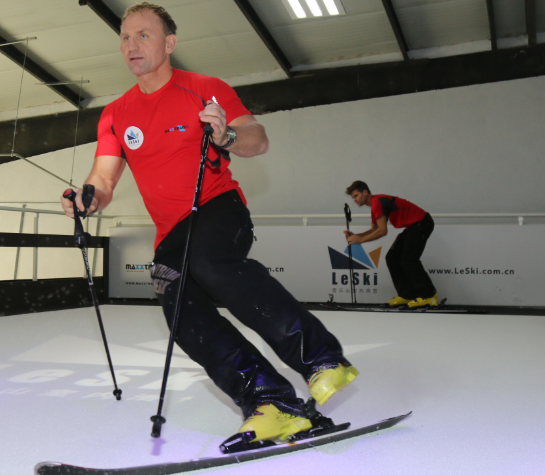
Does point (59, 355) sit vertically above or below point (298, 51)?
below

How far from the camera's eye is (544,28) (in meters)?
7.69

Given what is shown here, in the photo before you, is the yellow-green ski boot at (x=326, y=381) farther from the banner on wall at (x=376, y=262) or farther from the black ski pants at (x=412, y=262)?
the banner on wall at (x=376, y=262)

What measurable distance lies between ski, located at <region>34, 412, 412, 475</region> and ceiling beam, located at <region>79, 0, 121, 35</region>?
708cm

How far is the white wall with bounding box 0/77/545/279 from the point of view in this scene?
7.73 m

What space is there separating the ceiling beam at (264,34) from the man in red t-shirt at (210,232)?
6027 mm

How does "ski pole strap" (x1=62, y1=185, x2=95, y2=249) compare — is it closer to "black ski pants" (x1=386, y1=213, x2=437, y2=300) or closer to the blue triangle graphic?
"black ski pants" (x1=386, y1=213, x2=437, y2=300)

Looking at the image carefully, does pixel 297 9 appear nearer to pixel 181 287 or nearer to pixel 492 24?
pixel 492 24

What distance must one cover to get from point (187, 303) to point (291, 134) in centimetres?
765

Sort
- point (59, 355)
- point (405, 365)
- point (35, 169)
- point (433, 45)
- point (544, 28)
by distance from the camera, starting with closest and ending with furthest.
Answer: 1. point (405, 365)
2. point (59, 355)
3. point (544, 28)
4. point (433, 45)
5. point (35, 169)

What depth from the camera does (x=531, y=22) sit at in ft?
23.4

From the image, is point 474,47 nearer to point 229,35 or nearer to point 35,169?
point 229,35

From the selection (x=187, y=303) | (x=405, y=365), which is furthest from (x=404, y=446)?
(x=405, y=365)

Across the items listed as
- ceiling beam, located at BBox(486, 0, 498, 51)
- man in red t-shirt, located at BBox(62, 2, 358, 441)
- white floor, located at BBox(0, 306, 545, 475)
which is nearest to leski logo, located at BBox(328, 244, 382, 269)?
white floor, located at BBox(0, 306, 545, 475)

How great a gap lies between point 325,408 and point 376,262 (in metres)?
4.74
